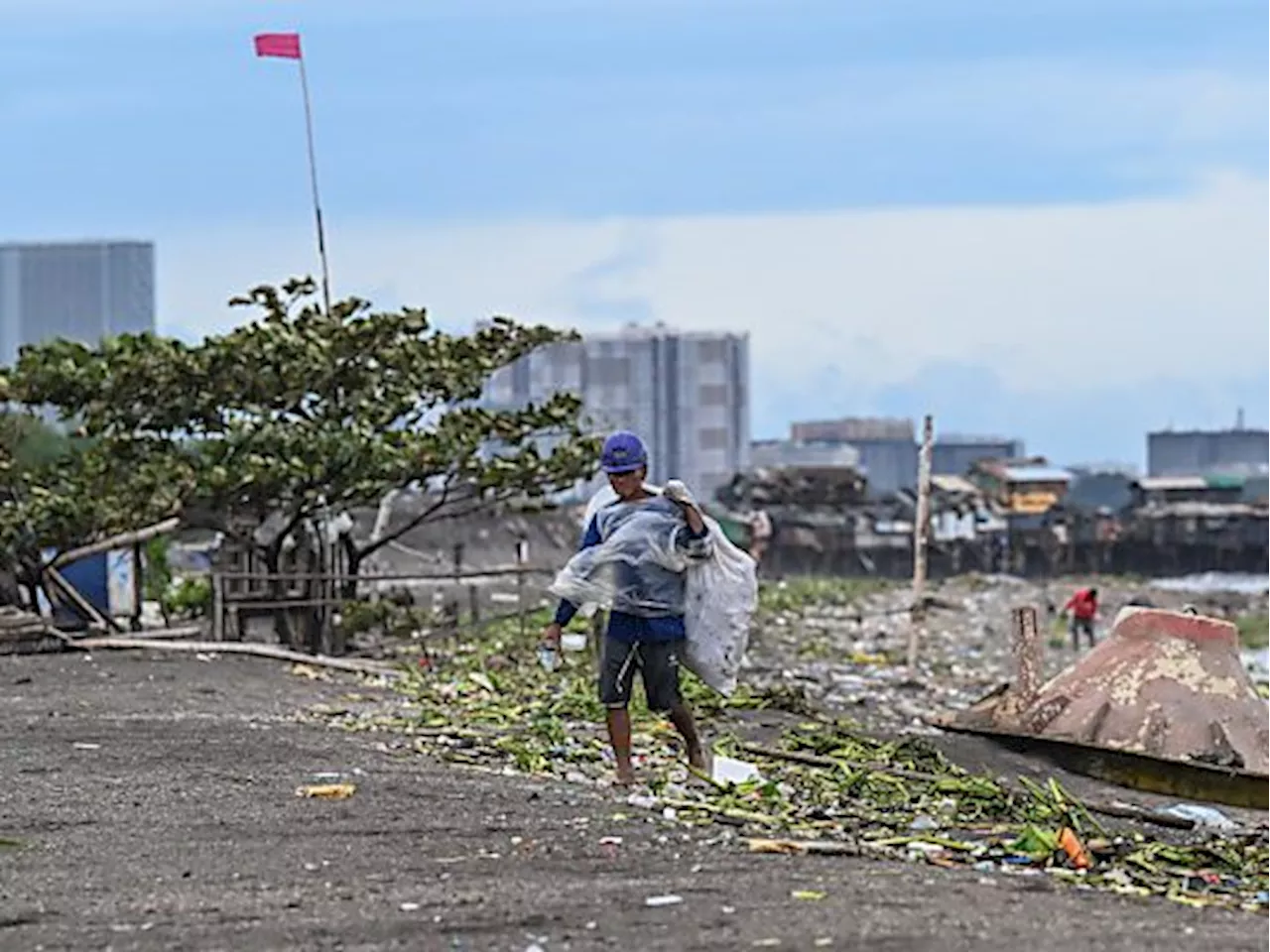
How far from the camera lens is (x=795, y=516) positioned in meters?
64.3

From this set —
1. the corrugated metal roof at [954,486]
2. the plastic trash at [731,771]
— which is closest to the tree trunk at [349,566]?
the plastic trash at [731,771]

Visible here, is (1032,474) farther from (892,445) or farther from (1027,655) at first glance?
(1027,655)

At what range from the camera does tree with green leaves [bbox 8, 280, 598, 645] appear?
19703 mm

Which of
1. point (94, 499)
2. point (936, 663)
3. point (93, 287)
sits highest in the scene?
point (93, 287)

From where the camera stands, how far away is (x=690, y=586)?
1016 centimetres

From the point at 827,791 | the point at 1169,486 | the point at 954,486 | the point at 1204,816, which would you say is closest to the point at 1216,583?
the point at 954,486

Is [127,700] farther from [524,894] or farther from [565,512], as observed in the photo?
[565,512]

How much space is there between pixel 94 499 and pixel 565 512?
29.1 m

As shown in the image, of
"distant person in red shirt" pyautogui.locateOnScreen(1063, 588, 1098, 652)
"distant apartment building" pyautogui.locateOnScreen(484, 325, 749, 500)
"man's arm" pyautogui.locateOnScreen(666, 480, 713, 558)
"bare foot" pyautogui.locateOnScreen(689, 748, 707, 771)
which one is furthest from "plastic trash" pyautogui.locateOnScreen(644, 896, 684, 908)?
"distant apartment building" pyautogui.locateOnScreen(484, 325, 749, 500)

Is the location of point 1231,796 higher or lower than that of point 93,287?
lower

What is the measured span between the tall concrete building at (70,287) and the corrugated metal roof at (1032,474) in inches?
1204

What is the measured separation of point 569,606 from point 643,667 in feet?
1.51

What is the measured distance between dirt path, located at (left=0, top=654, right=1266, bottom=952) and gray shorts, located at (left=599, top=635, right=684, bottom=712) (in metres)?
0.46

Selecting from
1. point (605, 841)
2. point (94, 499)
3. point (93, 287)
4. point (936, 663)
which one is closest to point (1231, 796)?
point (605, 841)
